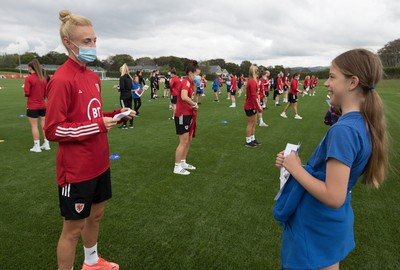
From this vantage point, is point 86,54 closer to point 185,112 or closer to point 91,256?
point 91,256

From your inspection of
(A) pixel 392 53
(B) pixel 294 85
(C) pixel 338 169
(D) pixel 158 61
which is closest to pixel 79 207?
(C) pixel 338 169

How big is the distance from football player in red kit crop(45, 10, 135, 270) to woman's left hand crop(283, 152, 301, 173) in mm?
1350

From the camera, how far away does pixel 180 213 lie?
4203mm

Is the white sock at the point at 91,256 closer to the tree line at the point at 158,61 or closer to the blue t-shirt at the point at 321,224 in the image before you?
the blue t-shirt at the point at 321,224

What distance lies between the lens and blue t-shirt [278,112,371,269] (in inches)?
63.3

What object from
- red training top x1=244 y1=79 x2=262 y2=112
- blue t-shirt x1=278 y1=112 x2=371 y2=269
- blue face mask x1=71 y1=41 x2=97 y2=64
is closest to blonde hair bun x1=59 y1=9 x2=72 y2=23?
blue face mask x1=71 y1=41 x2=97 y2=64

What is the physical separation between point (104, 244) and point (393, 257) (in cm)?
332

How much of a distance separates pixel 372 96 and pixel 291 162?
574 mm

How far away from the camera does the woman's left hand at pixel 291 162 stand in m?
1.73

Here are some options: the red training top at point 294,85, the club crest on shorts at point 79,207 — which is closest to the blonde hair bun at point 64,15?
the club crest on shorts at point 79,207

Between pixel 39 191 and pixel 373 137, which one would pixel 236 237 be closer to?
pixel 373 137

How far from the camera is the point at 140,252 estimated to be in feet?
10.8

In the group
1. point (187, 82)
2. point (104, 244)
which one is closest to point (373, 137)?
point (104, 244)

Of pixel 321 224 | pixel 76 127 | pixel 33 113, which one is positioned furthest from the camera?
pixel 33 113
